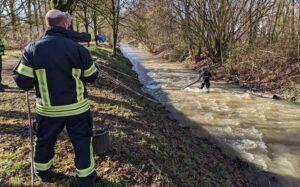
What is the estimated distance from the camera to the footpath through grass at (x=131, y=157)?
4.56 metres

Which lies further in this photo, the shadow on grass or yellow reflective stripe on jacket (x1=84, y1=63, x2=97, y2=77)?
the shadow on grass

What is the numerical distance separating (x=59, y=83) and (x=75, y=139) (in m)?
0.73

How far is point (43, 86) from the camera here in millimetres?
3648

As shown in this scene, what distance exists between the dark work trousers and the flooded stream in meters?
4.26

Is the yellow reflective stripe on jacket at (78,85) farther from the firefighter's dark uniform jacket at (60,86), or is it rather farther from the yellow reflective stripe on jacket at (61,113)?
the yellow reflective stripe on jacket at (61,113)

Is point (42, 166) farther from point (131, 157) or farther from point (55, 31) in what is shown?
point (55, 31)

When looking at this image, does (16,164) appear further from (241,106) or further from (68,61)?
(241,106)

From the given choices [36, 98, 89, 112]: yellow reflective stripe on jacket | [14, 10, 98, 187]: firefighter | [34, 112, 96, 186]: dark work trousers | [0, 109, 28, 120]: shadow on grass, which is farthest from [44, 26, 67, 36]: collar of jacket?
[0, 109, 28, 120]: shadow on grass

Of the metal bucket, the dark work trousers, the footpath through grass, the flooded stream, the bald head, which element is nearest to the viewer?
the bald head

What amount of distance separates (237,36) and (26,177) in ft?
61.6

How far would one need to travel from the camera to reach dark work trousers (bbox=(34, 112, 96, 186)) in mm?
3803

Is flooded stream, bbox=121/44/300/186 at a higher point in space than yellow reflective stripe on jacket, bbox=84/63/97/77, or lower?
lower

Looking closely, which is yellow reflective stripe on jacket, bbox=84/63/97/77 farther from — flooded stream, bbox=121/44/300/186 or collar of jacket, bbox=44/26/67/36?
flooded stream, bbox=121/44/300/186

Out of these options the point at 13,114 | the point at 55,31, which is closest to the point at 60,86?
the point at 55,31
